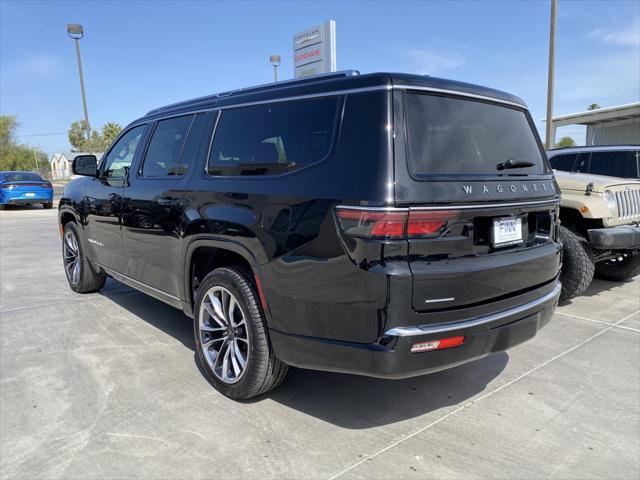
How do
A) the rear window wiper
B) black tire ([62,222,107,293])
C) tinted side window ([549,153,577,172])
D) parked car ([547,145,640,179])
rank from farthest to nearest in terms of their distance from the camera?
1. tinted side window ([549,153,577,172])
2. parked car ([547,145,640,179])
3. black tire ([62,222,107,293])
4. the rear window wiper

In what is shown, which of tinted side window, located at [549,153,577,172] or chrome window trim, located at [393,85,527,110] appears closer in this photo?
chrome window trim, located at [393,85,527,110]

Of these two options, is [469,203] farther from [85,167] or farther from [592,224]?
[85,167]

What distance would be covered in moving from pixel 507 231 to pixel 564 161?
20.7 ft

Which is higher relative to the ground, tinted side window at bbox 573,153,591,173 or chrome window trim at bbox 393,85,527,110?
chrome window trim at bbox 393,85,527,110

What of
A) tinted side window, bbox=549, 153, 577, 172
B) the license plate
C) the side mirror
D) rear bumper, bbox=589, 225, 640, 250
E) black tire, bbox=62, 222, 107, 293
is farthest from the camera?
tinted side window, bbox=549, 153, 577, 172

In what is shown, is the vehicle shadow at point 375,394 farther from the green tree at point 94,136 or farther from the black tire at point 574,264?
the green tree at point 94,136

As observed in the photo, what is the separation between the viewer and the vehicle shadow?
9.89 feet

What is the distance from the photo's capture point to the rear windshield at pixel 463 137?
8.09 ft

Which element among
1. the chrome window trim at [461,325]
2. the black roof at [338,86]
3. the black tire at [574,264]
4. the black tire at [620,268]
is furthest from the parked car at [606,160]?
the chrome window trim at [461,325]

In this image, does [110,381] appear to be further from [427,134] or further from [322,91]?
[427,134]

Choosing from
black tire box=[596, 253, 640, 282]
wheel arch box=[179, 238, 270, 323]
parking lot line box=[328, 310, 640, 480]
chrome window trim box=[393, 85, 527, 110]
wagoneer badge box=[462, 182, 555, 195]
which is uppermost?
chrome window trim box=[393, 85, 527, 110]

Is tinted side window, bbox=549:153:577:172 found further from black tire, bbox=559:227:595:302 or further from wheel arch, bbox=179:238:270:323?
wheel arch, bbox=179:238:270:323

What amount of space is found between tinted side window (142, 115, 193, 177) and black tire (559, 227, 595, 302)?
376 centimetres

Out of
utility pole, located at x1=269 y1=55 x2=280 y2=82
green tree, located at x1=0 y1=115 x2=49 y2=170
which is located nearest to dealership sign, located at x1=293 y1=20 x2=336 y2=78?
utility pole, located at x1=269 y1=55 x2=280 y2=82
